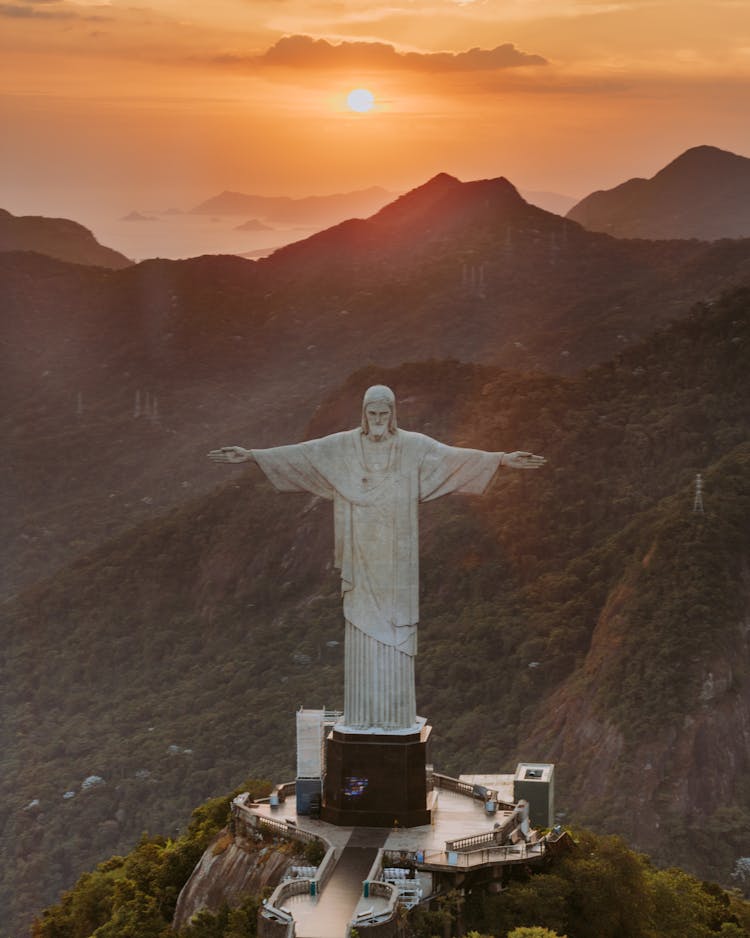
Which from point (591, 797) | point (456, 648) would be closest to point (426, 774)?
point (591, 797)

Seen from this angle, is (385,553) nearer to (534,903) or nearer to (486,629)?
(534,903)

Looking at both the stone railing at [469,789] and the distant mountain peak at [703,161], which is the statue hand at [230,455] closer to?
the stone railing at [469,789]

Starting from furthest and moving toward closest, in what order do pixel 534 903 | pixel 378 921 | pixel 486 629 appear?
pixel 486 629 → pixel 534 903 → pixel 378 921

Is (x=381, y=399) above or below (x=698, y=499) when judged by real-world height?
above

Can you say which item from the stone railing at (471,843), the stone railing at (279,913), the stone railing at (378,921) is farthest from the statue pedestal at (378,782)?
the stone railing at (378,921)

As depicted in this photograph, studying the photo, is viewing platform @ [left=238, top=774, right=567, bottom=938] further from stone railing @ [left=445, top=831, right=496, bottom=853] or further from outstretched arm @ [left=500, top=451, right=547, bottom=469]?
outstretched arm @ [left=500, top=451, right=547, bottom=469]

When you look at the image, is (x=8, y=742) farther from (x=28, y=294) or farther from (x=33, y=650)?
(x=28, y=294)

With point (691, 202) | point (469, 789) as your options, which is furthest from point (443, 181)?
point (469, 789)

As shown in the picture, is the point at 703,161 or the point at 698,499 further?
the point at 703,161
